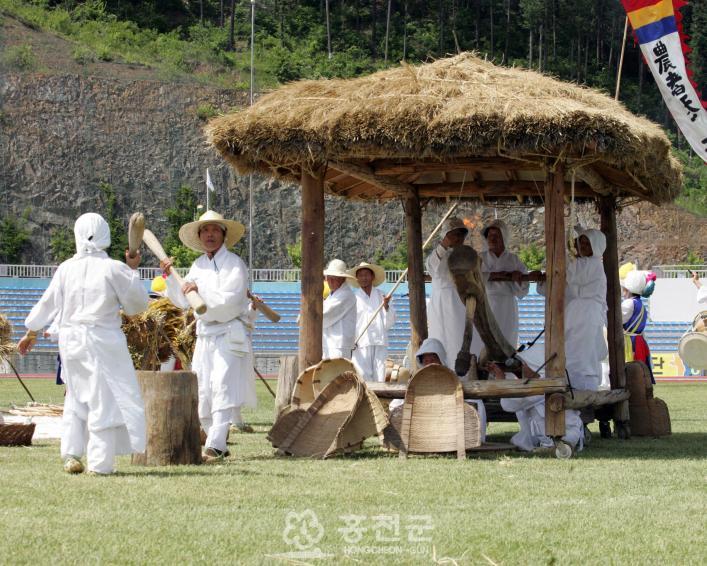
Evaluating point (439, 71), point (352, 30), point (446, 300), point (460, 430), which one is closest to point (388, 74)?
point (439, 71)

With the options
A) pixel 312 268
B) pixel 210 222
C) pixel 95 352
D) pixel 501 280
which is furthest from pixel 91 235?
pixel 501 280

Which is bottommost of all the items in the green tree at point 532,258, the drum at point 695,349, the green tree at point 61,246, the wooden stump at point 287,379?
the wooden stump at point 287,379

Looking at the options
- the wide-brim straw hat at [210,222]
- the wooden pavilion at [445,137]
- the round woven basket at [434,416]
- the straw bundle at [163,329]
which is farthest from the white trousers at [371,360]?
the round woven basket at [434,416]

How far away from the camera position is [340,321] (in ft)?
50.6

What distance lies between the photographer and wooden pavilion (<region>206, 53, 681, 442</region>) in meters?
10.0

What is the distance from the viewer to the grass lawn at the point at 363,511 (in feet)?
18.4

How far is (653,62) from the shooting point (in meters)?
13.5

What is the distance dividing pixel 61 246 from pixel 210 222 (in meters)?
49.1

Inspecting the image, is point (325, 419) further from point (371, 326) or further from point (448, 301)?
point (371, 326)

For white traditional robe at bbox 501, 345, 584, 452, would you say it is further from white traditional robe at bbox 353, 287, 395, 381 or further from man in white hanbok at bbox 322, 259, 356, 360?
white traditional robe at bbox 353, 287, 395, 381

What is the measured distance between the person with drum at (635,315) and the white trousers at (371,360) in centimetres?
347

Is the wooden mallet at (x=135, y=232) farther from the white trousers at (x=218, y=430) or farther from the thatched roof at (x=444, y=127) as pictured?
the thatched roof at (x=444, y=127)

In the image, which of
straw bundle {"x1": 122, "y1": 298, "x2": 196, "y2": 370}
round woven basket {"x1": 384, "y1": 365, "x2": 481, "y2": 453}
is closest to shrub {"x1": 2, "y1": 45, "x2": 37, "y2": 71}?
straw bundle {"x1": 122, "y1": 298, "x2": 196, "y2": 370}

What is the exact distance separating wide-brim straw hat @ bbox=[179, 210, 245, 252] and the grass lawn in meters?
1.90
